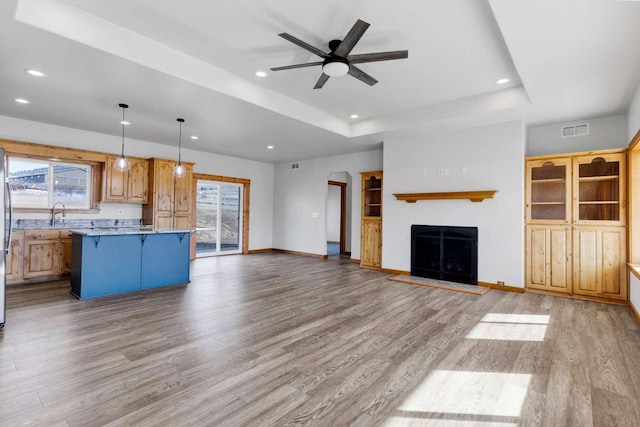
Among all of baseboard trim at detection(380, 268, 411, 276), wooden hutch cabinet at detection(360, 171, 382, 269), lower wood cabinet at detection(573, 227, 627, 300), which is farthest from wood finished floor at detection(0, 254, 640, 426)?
wooden hutch cabinet at detection(360, 171, 382, 269)

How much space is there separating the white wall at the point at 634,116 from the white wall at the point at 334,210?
7992mm

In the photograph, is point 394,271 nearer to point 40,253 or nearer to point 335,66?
point 335,66

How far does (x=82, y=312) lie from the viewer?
3.74m

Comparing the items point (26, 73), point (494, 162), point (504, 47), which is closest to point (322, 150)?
point (494, 162)

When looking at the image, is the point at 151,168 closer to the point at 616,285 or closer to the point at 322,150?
the point at 322,150

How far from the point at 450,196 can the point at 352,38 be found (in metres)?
3.65

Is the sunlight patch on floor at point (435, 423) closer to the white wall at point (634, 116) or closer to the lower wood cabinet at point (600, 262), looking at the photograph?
the lower wood cabinet at point (600, 262)

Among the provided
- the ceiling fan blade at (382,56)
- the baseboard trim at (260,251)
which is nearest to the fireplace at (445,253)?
the ceiling fan blade at (382,56)

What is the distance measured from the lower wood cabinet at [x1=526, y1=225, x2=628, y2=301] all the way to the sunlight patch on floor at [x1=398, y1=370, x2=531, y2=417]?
3219 millimetres

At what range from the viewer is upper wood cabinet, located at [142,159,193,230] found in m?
6.78

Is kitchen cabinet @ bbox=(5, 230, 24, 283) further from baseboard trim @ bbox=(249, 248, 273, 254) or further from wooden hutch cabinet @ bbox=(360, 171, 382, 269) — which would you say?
wooden hutch cabinet @ bbox=(360, 171, 382, 269)

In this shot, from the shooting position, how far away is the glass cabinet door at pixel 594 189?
465 centimetres

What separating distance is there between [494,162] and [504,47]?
230cm

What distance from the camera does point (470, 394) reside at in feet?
7.16
